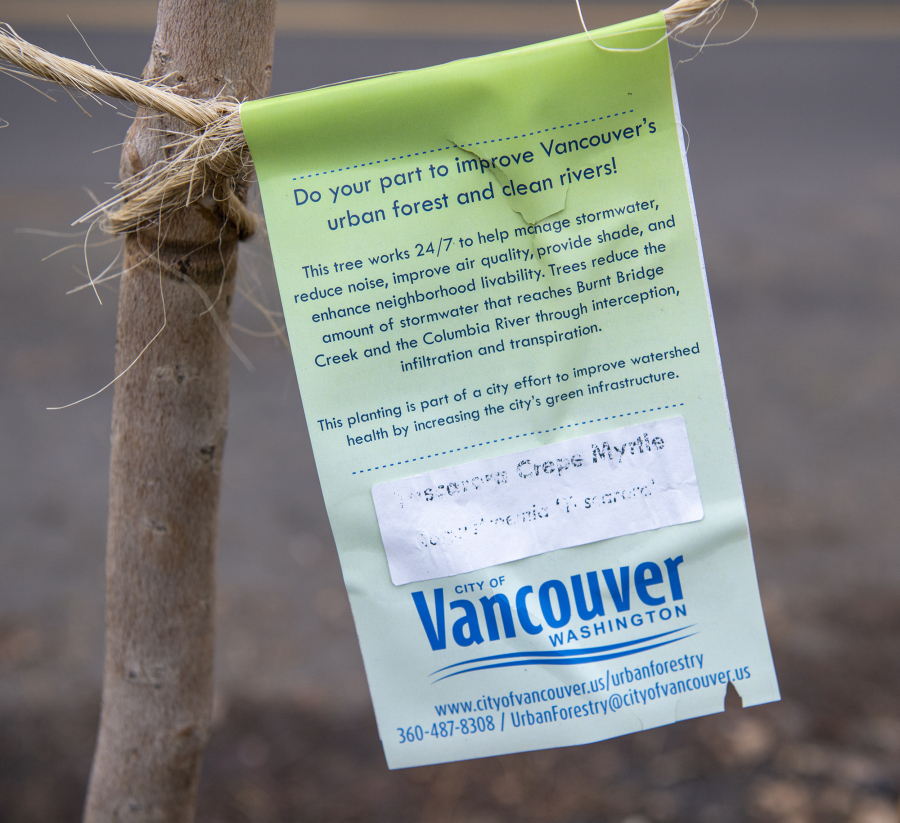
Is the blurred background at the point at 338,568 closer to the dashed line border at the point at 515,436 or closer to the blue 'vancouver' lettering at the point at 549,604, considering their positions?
the dashed line border at the point at 515,436

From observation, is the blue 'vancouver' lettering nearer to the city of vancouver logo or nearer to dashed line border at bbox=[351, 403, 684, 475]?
the city of vancouver logo

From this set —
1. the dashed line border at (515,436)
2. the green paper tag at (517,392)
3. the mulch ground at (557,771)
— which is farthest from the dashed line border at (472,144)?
the mulch ground at (557,771)

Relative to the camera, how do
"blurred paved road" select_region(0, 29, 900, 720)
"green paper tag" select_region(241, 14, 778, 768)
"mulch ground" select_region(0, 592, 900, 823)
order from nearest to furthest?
1. "green paper tag" select_region(241, 14, 778, 768)
2. "mulch ground" select_region(0, 592, 900, 823)
3. "blurred paved road" select_region(0, 29, 900, 720)

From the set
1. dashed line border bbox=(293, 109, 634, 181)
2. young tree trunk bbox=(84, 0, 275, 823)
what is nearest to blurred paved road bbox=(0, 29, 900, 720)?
young tree trunk bbox=(84, 0, 275, 823)

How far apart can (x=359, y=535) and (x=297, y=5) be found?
10092 millimetres

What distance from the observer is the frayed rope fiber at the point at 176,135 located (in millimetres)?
802

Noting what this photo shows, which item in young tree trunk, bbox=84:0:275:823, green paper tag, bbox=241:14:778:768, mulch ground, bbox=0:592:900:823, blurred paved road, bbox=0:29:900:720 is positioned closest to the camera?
green paper tag, bbox=241:14:778:768

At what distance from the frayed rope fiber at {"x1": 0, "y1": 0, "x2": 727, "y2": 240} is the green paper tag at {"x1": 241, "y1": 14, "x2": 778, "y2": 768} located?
5 cm

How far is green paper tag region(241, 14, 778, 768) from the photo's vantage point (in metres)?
0.79

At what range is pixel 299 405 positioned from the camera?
366 centimetres

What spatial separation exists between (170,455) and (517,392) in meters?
0.49

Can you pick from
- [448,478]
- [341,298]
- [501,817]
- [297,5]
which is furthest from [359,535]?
[297,5]

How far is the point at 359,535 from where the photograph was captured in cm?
86

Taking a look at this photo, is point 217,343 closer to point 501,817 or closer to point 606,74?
point 606,74
